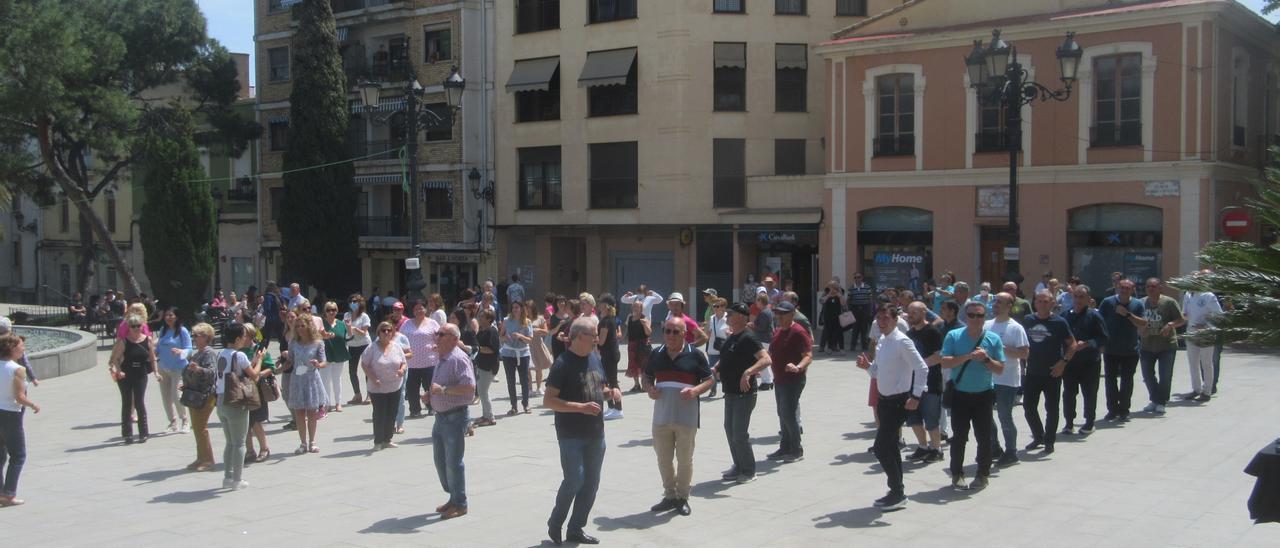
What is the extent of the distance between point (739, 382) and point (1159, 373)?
6.66 metres

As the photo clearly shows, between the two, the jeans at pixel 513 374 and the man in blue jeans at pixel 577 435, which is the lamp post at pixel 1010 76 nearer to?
the jeans at pixel 513 374

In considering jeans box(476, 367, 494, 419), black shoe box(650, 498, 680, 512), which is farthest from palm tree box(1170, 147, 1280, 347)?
jeans box(476, 367, 494, 419)

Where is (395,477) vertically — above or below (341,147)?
below

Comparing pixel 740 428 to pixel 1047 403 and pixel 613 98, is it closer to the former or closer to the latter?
pixel 1047 403

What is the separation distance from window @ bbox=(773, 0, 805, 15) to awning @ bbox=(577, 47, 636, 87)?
4369mm

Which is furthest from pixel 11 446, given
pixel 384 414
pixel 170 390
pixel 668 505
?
pixel 668 505

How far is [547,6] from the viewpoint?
120ft

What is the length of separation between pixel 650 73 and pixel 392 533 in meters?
26.2

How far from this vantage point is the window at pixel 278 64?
43156 mm

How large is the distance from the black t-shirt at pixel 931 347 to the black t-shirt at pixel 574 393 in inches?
155

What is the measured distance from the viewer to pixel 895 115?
29.2 meters

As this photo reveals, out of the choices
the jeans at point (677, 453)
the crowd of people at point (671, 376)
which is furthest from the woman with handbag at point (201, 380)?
the jeans at point (677, 453)

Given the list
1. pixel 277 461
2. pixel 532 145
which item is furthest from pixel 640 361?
pixel 532 145

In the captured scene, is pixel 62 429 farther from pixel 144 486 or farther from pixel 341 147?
pixel 341 147
